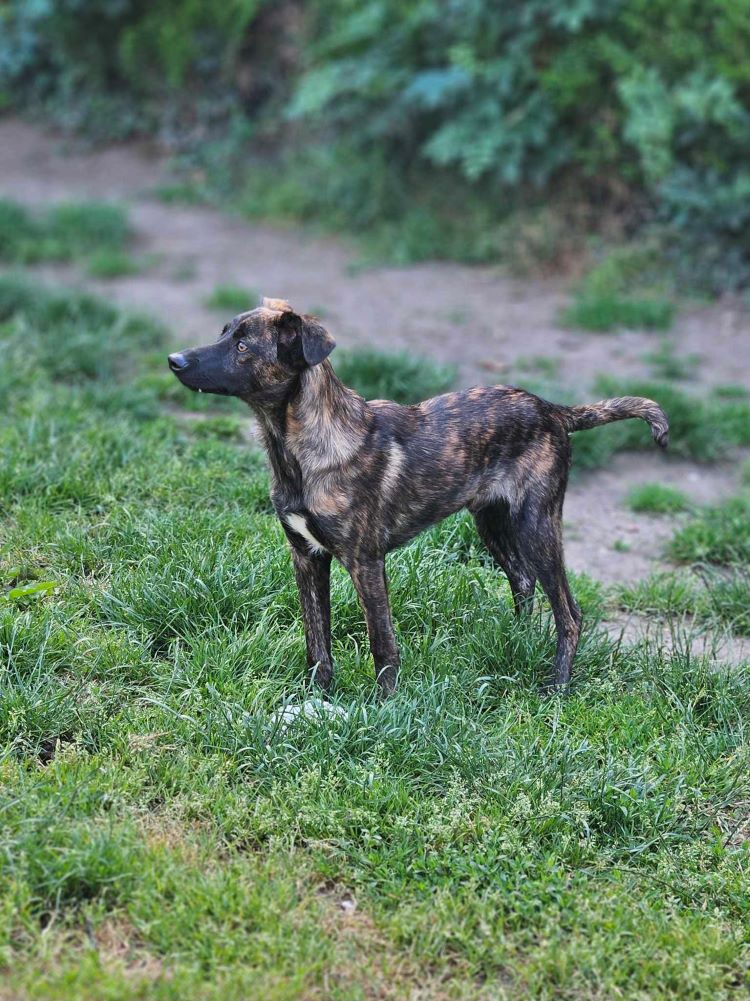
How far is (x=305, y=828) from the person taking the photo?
4027mm

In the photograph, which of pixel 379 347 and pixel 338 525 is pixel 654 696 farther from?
pixel 379 347

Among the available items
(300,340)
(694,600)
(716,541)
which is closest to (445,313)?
(716,541)

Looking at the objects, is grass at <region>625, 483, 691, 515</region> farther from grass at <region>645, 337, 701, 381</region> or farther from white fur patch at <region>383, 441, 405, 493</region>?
white fur patch at <region>383, 441, 405, 493</region>

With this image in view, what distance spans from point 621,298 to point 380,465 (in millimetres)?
5737

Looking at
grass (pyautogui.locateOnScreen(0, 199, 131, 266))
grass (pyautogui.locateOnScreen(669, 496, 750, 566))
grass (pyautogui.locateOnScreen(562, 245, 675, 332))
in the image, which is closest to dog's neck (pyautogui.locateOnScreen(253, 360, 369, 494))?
grass (pyautogui.locateOnScreen(669, 496, 750, 566))

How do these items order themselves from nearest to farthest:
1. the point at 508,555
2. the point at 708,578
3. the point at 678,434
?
the point at 508,555 → the point at 708,578 → the point at 678,434

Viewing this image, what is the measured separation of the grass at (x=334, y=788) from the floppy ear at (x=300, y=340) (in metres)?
1.21

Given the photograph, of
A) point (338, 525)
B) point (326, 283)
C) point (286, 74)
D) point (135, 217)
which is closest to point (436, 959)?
point (338, 525)

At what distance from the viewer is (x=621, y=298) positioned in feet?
31.9

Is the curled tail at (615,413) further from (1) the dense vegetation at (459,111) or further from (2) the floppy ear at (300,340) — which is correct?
(1) the dense vegetation at (459,111)

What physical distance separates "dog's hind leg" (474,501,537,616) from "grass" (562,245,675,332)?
4526 millimetres

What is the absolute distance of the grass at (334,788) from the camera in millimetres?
3588

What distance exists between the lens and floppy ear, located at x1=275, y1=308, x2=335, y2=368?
413cm

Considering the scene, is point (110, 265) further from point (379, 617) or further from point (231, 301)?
point (379, 617)
